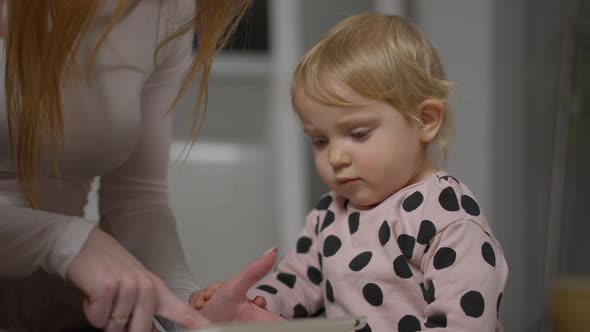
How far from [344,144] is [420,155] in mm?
102

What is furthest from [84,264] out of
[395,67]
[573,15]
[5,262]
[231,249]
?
[231,249]

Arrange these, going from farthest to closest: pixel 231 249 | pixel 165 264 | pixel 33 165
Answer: pixel 231 249, pixel 165 264, pixel 33 165

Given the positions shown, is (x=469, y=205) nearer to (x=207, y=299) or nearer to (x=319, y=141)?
(x=319, y=141)

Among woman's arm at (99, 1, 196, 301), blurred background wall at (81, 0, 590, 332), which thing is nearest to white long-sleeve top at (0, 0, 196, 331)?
woman's arm at (99, 1, 196, 301)

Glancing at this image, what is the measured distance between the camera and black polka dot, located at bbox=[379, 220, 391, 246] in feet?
2.77

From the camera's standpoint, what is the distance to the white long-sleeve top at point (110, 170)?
0.77 metres

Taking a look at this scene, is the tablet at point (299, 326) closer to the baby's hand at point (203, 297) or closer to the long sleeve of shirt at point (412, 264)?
the long sleeve of shirt at point (412, 264)

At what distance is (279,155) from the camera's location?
2328 mm

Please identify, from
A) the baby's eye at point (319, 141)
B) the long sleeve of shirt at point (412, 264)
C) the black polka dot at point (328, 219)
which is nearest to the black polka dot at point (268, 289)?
the long sleeve of shirt at point (412, 264)

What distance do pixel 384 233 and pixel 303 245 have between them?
180 millimetres

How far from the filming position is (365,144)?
33.5 inches

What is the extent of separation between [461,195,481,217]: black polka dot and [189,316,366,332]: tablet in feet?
0.71

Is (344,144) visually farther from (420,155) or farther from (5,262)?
(5,262)

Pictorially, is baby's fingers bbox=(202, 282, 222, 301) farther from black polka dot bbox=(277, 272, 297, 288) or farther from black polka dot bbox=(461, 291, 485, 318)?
black polka dot bbox=(461, 291, 485, 318)
